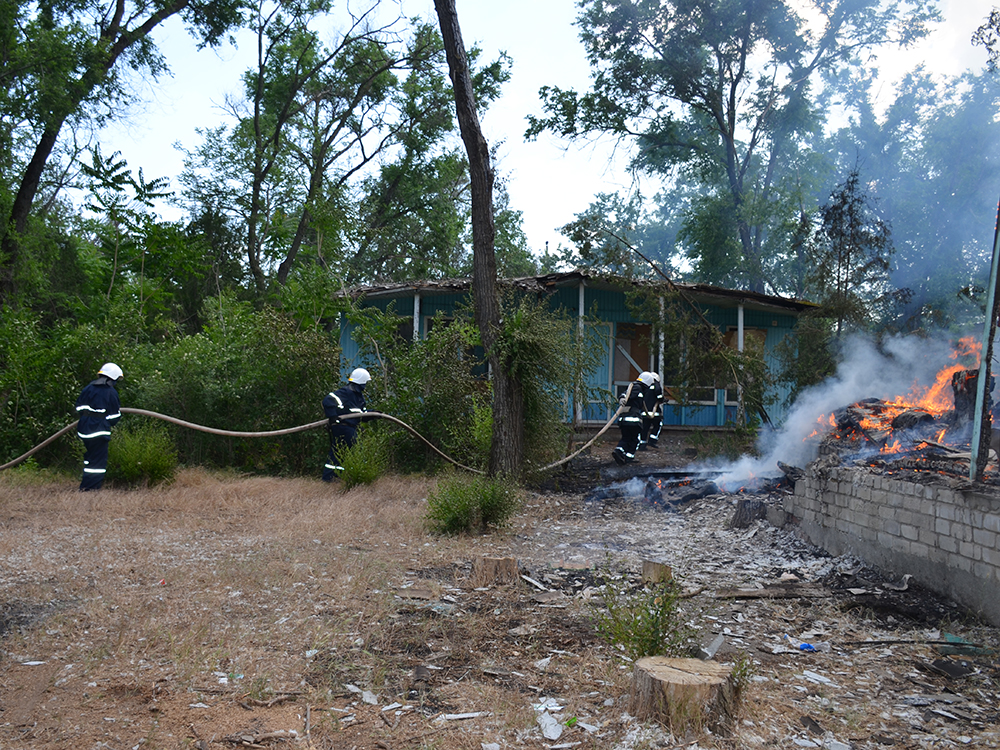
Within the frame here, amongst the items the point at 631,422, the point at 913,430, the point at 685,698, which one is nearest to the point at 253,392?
the point at 631,422

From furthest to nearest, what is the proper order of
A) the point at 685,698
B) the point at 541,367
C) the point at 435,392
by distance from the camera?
the point at 435,392 < the point at 541,367 < the point at 685,698

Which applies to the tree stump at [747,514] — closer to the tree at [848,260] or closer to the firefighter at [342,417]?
the firefighter at [342,417]

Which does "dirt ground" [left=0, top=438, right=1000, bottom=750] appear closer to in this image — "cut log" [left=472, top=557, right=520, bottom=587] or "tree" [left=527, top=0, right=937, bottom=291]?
"cut log" [left=472, top=557, right=520, bottom=587]

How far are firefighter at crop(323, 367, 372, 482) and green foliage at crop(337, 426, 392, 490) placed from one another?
187 millimetres

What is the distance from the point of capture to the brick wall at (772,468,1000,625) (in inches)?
198

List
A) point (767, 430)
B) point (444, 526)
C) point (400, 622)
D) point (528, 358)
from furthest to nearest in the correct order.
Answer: point (767, 430)
point (528, 358)
point (444, 526)
point (400, 622)

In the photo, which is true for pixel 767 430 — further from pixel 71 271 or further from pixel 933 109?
pixel 71 271

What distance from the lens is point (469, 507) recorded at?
7.67 metres

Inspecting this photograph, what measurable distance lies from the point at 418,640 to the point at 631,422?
826 cm

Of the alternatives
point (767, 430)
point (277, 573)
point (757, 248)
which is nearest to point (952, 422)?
point (767, 430)

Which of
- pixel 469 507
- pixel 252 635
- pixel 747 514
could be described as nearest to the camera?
pixel 252 635

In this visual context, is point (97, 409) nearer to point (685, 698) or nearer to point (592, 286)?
point (685, 698)

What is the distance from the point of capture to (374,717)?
340 cm

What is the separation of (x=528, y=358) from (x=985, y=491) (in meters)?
5.91
